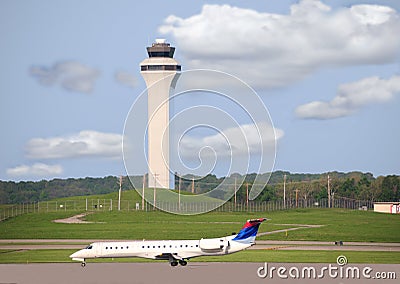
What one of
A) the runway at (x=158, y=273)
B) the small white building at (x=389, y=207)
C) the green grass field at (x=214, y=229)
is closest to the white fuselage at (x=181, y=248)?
the runway at (x=158, y=273)

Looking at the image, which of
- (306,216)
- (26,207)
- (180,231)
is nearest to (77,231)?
(180,231)

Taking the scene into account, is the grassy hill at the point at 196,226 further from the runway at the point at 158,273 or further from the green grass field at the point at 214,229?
the runway at the point at 158,273

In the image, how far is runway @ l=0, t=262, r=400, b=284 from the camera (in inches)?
2256

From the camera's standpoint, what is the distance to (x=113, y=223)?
130 m

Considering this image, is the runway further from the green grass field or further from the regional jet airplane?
the green grass field

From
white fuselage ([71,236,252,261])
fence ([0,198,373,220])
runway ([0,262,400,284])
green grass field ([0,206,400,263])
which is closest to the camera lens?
runway ([0,262,400,284])

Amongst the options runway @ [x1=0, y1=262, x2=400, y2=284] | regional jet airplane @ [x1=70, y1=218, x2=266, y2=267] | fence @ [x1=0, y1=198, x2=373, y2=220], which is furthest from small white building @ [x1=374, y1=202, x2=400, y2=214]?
regional jet airplane @ [x1=70, y1=218, x2=266, y2=267]

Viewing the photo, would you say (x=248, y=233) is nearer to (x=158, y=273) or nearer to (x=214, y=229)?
(x=158, y=273)

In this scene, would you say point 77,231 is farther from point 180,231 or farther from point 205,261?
point 205,261

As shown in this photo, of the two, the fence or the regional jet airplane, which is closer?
the regional jet airplane

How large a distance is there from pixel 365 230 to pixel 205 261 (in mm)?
47363

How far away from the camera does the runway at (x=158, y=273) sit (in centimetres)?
5731

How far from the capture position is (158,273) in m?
63.0

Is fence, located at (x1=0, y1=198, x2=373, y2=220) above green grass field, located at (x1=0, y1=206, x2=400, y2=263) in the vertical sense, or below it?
above
